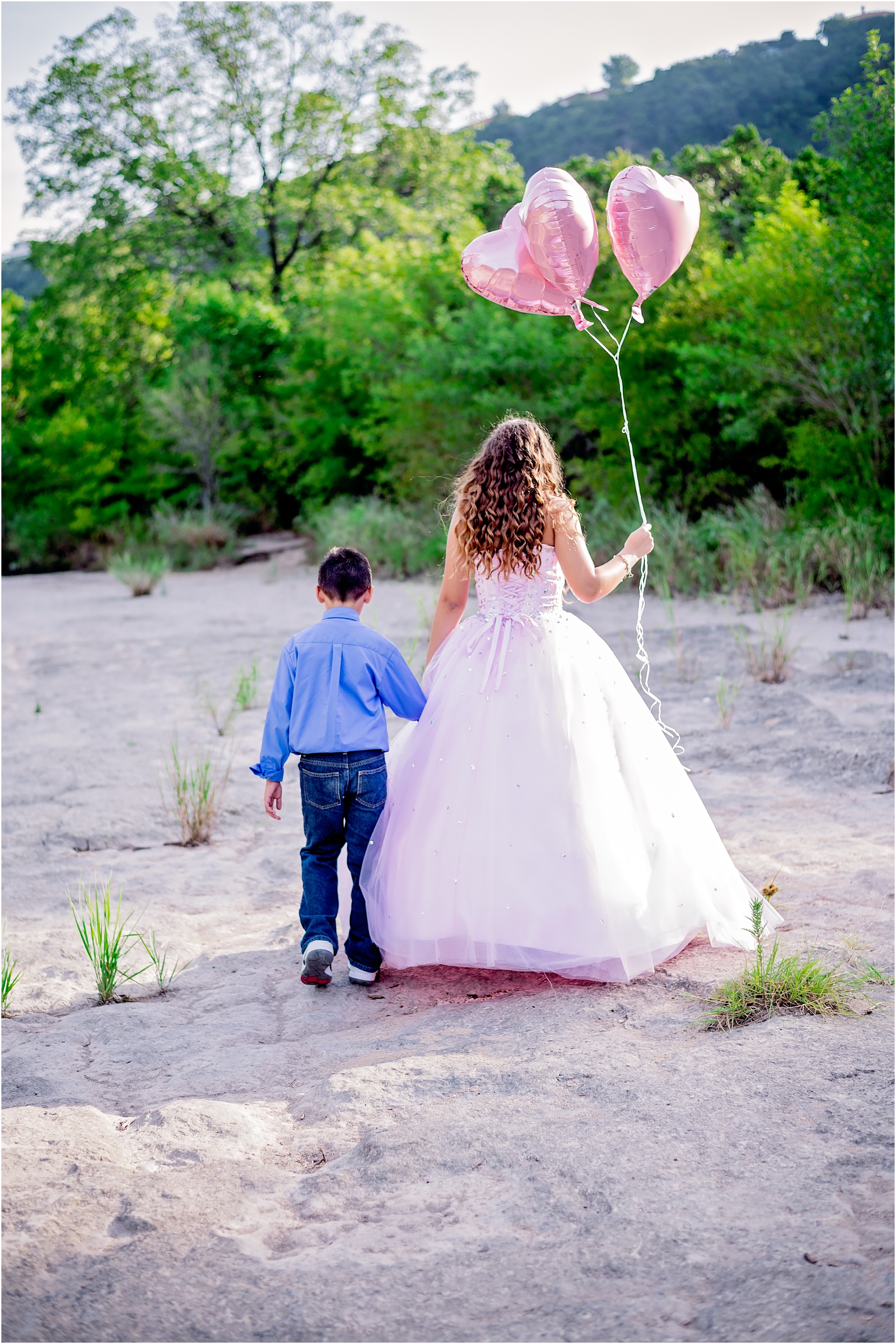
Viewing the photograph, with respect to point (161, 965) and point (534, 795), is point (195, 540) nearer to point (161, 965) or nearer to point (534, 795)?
point (161, 965)

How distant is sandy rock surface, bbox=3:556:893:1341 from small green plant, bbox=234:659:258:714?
89.8 inches

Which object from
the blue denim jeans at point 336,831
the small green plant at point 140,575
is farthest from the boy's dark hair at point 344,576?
the small green plant at point 140,575

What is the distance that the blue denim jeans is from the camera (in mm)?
3488

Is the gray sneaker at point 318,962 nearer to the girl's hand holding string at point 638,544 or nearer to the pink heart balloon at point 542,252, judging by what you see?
the girl's hand holding string at point 638,544

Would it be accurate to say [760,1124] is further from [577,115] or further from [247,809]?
Answer: [577,115]

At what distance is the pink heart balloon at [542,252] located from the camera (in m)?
3.60

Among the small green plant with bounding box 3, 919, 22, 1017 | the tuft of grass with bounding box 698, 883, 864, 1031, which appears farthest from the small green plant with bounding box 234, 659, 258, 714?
the tuft of grass with bounding box 698, 883, 864, 1031

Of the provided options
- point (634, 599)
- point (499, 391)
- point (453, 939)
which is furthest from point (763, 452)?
point (453, 939)

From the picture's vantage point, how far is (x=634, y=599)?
11312 mm

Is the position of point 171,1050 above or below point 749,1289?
below

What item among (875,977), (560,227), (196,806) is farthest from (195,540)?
(875,977)

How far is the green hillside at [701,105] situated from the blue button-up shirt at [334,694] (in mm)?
39883

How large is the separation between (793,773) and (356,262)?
49.8 ft

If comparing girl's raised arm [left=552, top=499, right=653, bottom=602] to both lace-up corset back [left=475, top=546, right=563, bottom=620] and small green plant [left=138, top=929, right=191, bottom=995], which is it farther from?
small green plant [left=138, top=929, right=191, bottom=995]
